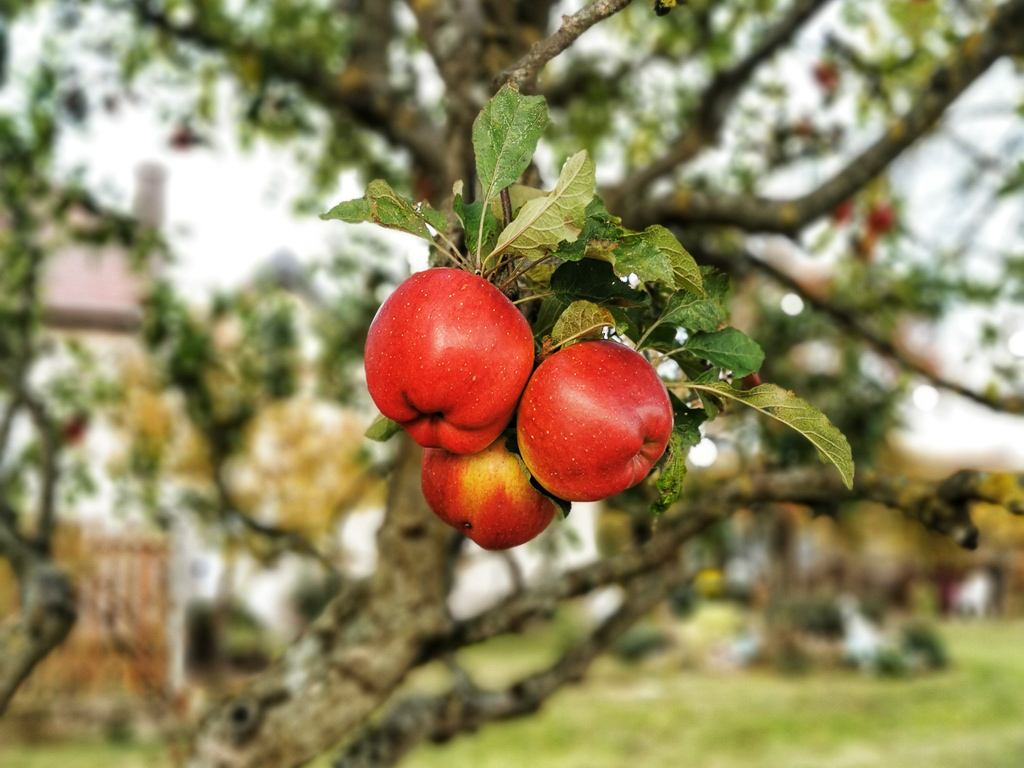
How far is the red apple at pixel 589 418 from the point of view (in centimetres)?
110

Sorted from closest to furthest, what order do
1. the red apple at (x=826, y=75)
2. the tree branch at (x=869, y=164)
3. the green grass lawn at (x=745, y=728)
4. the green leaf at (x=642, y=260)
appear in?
the green leaf at (x=642, y=260), the tree branch at (x=869, y=164), the red apple at (x=826, y=75), the green grass lawn at (x=745, y=728)

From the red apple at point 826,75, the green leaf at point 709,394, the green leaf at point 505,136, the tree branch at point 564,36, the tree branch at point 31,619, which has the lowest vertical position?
the tree branch at point 31,619

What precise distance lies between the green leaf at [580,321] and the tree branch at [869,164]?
2.09 m

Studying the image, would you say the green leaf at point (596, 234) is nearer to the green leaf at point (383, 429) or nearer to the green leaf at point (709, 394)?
the green leaf at point (709, 394)

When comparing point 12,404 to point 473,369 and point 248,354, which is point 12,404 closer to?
point 248,354

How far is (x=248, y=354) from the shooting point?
5734mm

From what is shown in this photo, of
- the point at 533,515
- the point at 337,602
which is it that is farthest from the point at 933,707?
the point at 533,515

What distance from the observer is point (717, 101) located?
3713 mm

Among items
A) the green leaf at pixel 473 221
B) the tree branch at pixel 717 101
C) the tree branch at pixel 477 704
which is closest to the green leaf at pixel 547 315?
the green leaf at pixel 473 221

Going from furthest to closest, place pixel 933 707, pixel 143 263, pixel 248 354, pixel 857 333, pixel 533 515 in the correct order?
pixel 933 707, pixel 248 354, pixel 143 263, pixel 857 333, pixel 533 515

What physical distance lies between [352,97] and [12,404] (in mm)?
1944

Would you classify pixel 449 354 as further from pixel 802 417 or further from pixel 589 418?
pixel 802 417

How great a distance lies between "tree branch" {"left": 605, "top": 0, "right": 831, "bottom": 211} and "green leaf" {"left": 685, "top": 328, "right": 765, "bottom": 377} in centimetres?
219

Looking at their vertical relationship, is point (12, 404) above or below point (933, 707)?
above
